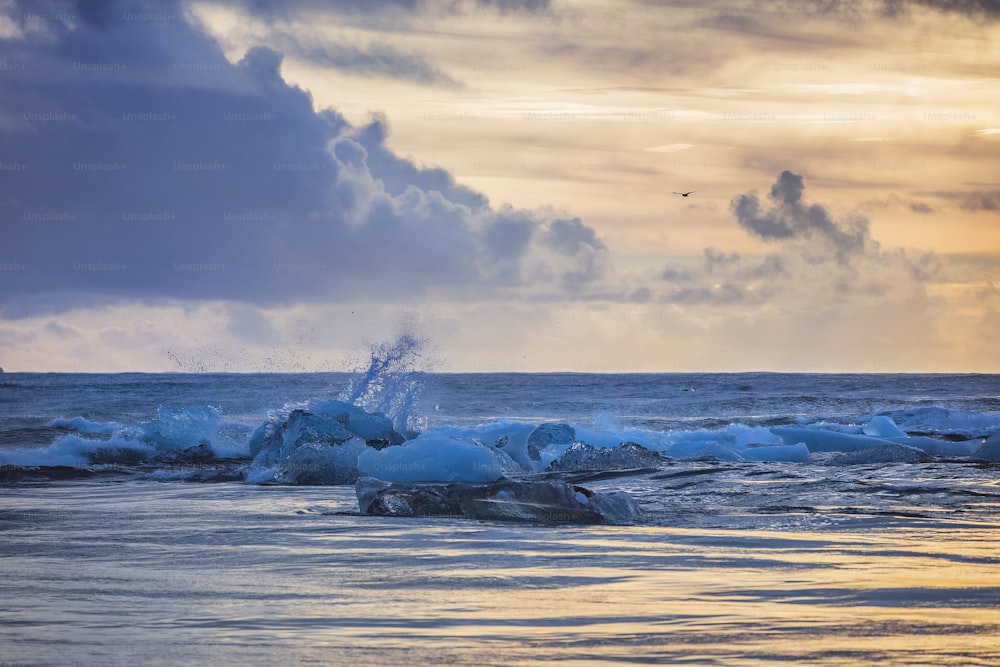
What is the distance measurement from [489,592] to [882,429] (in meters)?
18.1

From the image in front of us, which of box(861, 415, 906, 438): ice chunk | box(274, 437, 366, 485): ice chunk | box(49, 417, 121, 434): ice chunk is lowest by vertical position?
box(49, 417, 121, 434): ice chunk

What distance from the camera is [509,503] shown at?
32.2ft

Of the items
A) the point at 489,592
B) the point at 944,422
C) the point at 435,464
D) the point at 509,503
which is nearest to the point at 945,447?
the point at 435,464

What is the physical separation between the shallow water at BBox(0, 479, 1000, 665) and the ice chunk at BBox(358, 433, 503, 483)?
12.5 feet

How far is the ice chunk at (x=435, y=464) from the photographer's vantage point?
13773mm

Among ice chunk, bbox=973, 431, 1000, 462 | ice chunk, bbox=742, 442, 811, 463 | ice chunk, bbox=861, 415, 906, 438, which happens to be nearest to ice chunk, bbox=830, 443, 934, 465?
ice chunk, bbox=973, 431, 1000, 462

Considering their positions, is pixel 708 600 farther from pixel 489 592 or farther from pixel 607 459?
pixel 607 459

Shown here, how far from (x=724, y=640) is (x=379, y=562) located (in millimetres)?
3023

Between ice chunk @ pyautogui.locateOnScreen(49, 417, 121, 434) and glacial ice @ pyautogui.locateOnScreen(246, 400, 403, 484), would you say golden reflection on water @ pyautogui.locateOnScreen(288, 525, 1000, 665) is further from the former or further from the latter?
ice chunk @ pyautogui.locateOnScreen(49, 417, 121, 434)

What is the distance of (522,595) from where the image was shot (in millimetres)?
6055

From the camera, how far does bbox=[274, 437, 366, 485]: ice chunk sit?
14391 millimetres

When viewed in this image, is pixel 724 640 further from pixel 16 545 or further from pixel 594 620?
pixel 16 545

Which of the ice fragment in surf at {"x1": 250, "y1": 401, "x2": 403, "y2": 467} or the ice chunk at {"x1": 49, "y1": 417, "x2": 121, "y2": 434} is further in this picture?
the ice chunk at {"x1": 49, "y1": 417, "x2": 121, "y2": 434}

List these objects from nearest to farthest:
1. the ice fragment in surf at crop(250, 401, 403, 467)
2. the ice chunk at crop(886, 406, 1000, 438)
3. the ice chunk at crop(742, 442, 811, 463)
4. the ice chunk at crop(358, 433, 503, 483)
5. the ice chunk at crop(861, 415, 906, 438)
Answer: the ice chunk at crop(358, 433, 503, 483)
the ice fragment in surf at crop(250, 401, 403, 467)
the ice chunk at crop(742, 442, 811, 463)
the ice chunk at crop(861, 415, 906, 438)
the ice chunk at crop(886, 406, 1000, 438)
